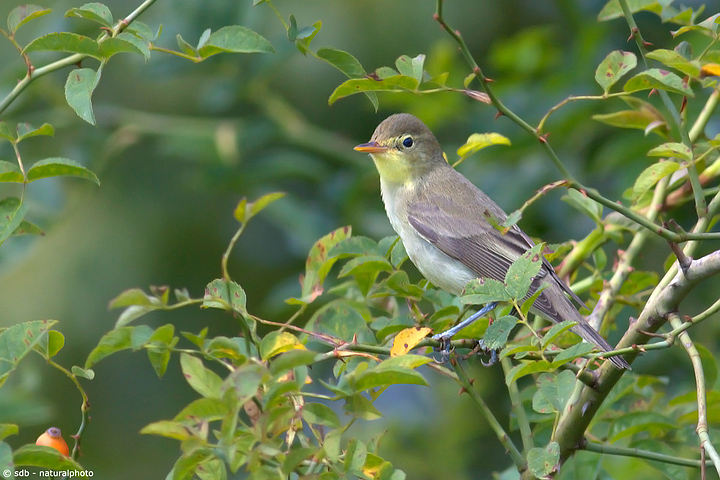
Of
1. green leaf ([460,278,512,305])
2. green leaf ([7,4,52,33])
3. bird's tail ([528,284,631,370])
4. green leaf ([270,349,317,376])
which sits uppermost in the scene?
green leaf ([7,4,52,33])

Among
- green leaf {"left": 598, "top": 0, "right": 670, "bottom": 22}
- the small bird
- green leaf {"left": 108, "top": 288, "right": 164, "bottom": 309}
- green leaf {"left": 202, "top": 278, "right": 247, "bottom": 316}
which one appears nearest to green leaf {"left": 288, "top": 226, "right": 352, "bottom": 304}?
green leaf {"left": 202, "top": 278, "right": 247, "bottom": 316}

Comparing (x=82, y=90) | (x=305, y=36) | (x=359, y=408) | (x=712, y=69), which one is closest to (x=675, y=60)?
(x=712, y=69)

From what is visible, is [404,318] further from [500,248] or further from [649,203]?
[500,248]

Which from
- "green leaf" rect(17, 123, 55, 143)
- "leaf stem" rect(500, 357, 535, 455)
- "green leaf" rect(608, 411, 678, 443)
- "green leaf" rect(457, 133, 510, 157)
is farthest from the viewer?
"green leaf" rect(457, 133, 510, 157)

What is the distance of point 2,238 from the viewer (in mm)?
1881

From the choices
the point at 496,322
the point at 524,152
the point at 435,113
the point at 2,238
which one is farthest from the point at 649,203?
the point at 2,238

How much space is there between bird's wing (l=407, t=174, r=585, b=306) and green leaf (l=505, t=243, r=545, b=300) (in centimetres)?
166

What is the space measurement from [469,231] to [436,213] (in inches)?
7.0

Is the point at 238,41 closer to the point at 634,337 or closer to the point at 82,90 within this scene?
the point at 82,90

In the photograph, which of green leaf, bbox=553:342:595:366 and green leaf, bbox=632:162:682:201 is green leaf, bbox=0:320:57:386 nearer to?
green leaf, bbox=553:342:595:366

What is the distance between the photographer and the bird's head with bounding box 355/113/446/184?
3941 mm

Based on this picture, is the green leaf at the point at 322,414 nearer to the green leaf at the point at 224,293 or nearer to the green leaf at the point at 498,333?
the green leaf at the point at 224,293

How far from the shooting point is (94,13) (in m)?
1.87

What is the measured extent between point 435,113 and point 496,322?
8.41 feet
